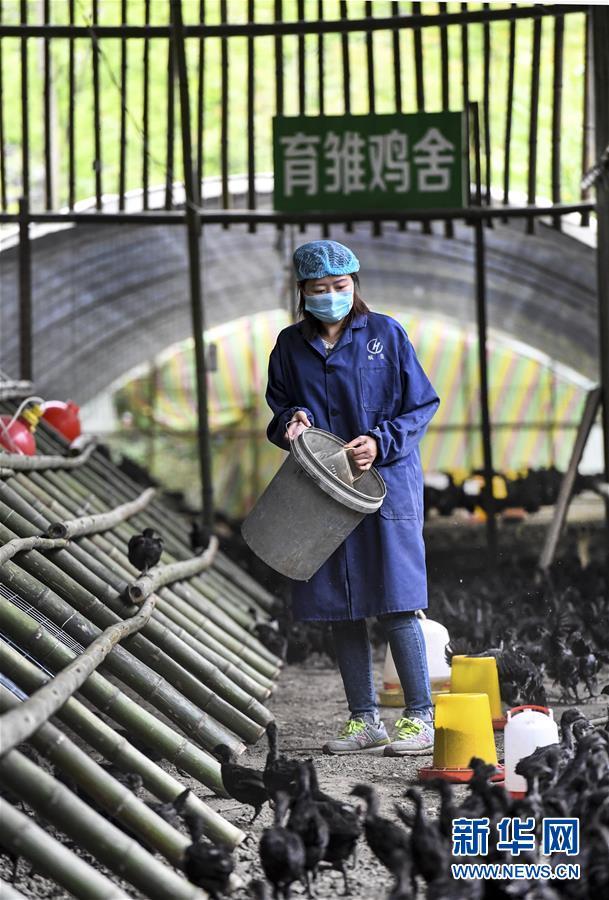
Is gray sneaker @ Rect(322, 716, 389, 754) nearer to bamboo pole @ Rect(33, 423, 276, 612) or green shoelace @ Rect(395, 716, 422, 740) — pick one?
green shoelace @ Rect(395, 716, 422, 740)

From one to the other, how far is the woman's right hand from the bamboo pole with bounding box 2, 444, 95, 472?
84.2 inches

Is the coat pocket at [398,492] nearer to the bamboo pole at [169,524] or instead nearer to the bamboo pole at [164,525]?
the bamboo pole at [164,525]

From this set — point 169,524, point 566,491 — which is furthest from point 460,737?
point 169,524

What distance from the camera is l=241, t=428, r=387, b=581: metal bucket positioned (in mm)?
4883

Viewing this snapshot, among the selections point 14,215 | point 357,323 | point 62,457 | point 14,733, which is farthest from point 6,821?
point 14,215

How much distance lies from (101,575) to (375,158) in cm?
442

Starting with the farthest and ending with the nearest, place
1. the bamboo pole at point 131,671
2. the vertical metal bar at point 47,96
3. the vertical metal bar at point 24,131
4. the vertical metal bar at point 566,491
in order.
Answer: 1. the vertical metal bar at point 47,96
2. the vertical metal bar at point 24,131
3. the vertical metal bar at point 566,491
4. the bamboo pole at point 131,671

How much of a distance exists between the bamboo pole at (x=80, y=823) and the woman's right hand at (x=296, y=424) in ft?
5.81

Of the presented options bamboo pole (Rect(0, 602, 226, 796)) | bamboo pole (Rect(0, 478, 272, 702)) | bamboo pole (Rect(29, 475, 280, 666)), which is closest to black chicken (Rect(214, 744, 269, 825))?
bamboo pole (Rect(0, 602, 226, 796))

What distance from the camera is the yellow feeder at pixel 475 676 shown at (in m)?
5.68

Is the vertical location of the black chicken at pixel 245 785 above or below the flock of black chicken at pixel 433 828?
above

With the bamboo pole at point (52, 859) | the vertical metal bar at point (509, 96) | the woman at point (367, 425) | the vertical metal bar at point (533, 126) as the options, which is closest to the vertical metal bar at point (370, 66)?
the vertical metal bar at point (509, 96)

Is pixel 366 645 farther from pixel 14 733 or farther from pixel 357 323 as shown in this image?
pixel 14 733

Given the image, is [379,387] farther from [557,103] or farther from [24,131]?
[24,131]
